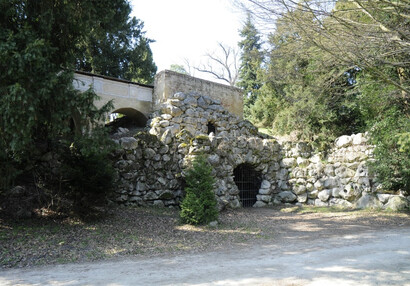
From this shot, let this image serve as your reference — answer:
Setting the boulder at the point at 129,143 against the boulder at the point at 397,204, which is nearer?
the boulder at the point at 397,204

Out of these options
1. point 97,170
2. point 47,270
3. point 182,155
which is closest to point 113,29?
point 97,170

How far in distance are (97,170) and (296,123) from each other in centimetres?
1050

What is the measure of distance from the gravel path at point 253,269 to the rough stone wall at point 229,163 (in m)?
4.76

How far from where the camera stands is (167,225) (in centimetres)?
795

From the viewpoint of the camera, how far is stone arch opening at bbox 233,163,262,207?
1267cm

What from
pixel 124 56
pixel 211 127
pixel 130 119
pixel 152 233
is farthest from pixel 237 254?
pixel 124 56

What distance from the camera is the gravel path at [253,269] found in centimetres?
389

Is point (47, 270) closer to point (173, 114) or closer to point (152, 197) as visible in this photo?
point (152, 197)

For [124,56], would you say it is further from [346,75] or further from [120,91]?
[346,75]

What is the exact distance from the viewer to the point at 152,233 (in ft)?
23.2

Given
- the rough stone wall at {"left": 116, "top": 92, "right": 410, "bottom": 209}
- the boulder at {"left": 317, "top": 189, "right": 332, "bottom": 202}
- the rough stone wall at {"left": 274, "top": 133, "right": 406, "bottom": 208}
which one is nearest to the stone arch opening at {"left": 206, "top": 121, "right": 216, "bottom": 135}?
the rough stone wall at {"left": 116, "top": 92, "right": 410, "bottom": 209}

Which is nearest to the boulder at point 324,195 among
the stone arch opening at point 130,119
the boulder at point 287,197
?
the boulder at point 287,197

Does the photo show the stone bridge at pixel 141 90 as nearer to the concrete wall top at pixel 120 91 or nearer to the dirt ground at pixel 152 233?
the concrete wall top at pixel 120 91

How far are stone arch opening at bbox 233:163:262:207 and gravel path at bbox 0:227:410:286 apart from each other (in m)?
6.76
